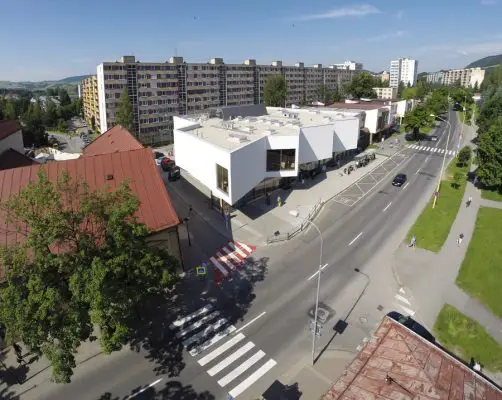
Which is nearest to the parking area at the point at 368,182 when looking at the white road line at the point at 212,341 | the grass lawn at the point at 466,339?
the grass lawn at the point at 466,339

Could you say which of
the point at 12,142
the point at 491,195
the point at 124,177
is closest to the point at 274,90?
the point at 491,195

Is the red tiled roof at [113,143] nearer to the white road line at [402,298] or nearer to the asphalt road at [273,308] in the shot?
the asphalt road at [273,308]

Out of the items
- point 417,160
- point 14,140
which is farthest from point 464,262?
point 14,140

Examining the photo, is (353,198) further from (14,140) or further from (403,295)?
(14,140)

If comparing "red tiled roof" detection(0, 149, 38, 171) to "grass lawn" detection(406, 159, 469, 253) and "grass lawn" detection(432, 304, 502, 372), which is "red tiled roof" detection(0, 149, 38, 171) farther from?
"grass lawn" detection(432, 304, 502, 372)

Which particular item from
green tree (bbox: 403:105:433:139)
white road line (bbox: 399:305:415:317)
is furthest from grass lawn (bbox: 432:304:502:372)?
green tree (bbox: 403:105:433:139)
